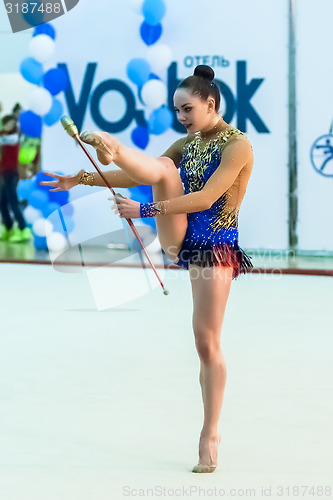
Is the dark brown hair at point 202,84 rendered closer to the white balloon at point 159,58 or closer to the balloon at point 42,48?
the white balloon at point 159,58

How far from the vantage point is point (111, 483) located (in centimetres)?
288

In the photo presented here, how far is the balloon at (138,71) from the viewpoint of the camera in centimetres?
771

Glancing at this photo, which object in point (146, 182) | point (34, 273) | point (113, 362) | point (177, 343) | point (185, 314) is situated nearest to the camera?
point (146, 182)


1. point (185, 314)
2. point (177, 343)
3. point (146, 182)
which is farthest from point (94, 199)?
point (146, 182)

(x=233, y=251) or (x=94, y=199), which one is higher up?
(x=233, y=251)

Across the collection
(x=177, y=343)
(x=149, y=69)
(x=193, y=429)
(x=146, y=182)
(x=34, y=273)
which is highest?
(x=146, y=182)

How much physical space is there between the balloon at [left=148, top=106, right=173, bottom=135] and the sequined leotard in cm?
471

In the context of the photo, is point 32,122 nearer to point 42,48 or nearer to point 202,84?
point 42,48

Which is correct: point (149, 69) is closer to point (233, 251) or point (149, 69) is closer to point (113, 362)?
point (113, 362)

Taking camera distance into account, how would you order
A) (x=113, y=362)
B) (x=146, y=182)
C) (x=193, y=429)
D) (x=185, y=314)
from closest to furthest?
(x=146, y=182), (x=193, y=429), (x=113, y=362), (x=185, y=314)

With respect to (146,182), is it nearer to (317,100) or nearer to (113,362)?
(113,362)

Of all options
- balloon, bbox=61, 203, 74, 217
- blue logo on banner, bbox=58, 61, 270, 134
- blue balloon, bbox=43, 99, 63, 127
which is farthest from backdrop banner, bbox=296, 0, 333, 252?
blue balloon, bbox=43, 99, 63, 127

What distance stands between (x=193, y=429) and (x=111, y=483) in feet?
2.05

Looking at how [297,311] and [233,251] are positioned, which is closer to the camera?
[233,251]
